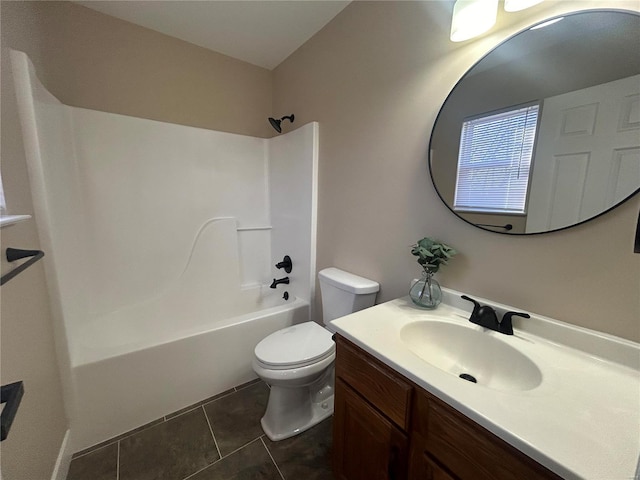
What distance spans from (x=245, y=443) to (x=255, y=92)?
2613 millimetres

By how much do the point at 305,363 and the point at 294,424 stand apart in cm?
44

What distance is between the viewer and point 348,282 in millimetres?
1436

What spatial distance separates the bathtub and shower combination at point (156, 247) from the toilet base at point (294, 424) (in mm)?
447

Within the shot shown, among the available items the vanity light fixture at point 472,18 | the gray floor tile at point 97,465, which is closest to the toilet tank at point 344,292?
the vanity light fixture at point 472,18

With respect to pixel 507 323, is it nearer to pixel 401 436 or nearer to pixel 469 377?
pixel 469 377

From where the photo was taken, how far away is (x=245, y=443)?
1.32 metres

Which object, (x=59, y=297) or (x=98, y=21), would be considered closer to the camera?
(x=59, y=297)

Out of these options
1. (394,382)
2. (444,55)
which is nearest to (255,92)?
(444,55)

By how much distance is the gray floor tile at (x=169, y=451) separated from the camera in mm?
1183

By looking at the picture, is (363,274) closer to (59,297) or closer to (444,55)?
(444,55)

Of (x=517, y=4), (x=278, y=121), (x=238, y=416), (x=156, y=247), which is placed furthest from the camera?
(x=278, y=121)

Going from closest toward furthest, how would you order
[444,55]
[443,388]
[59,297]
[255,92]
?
[443,388] < [444,55] < [59,297] < [255,92]

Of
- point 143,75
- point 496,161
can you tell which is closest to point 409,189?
point 496,161

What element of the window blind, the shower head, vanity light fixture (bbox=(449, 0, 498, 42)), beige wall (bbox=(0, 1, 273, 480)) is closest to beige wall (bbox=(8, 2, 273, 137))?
beige wall (bbox=(0, 1, 273, 480))
